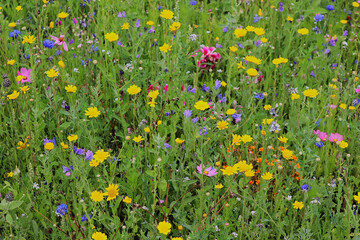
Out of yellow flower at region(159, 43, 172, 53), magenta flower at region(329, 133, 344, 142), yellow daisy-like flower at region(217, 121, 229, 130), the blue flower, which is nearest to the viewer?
the blue flower

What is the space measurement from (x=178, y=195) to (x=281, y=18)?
223 cm

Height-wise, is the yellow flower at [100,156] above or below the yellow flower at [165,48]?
below

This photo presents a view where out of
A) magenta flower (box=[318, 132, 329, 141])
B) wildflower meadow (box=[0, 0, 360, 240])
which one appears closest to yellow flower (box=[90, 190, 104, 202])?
wildflower meadow (box=[0, 0, 360, 240])

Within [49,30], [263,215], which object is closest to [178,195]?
[263,215]

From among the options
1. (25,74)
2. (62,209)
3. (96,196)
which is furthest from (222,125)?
(25,74)

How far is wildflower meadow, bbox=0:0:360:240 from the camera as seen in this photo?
1.92m

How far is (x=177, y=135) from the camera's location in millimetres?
2570

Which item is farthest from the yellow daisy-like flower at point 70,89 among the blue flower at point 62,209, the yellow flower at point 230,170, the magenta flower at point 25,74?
the yellow flower at point 230,170

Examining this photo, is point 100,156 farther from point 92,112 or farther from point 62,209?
point 92,112

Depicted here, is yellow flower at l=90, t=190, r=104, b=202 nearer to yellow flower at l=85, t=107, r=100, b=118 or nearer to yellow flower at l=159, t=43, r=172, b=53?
yellow flower at l=85, t=107, r=100, b=118

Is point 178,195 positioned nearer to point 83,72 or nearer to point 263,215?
point 263,215

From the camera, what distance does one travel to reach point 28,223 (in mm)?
1924

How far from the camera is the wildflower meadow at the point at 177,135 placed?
1.92 m

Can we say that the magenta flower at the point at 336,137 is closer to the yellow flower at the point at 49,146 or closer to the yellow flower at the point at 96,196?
the yellow flower at the point at 96,196
